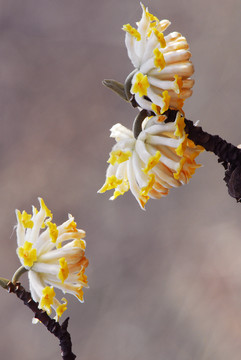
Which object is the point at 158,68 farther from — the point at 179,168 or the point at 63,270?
the point at 63,270

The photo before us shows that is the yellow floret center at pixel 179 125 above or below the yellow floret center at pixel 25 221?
above

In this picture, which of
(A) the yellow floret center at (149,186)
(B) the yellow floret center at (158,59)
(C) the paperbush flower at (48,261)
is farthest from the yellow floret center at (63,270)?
(B) the yellow floret center at (158,59)

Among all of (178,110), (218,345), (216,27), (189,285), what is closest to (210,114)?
(216,27)

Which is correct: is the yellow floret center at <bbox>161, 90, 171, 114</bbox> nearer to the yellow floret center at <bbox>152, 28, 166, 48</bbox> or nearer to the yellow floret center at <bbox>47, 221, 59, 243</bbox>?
the yellow floret center at <bbox>152, 28, 166, 48</bbox>

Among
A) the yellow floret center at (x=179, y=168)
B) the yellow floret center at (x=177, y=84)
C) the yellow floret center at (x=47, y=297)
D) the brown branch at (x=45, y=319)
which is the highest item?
the yellow floret center at (x=177, y=84)

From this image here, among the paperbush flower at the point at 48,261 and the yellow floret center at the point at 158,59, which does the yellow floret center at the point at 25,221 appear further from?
the yellow floret center at the point at 158,59

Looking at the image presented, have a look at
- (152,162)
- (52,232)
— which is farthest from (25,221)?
(152,162)
